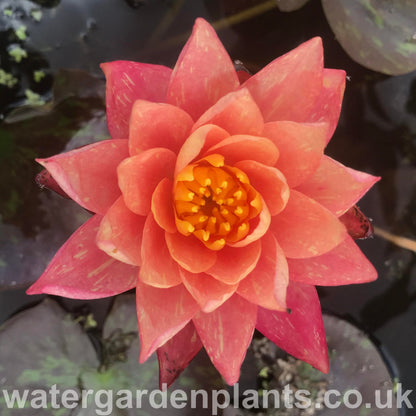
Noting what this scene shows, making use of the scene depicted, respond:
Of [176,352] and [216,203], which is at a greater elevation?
[216,203]

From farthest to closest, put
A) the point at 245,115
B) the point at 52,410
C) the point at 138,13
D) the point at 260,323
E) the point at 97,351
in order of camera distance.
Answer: the point at 138,13
the point at 97,351
the point at 52,410
the point at 260,323
the point at 245,115

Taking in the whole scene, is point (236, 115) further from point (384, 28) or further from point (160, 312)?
point (384, 28)

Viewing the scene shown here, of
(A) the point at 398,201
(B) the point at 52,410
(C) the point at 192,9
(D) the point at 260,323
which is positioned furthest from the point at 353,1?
(B) the point at 52,410

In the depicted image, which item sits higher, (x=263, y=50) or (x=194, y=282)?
(x=263, y=50)

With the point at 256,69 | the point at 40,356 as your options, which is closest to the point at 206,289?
the point at 40,356

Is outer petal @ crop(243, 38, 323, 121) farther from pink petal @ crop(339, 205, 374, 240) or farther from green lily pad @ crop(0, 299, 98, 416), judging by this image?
green lily pad @ crop(0, 299, 98, 416)

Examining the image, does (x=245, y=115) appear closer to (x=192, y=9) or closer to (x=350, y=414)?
(x=192, y=9)

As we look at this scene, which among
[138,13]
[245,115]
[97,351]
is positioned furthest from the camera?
[138,13]
